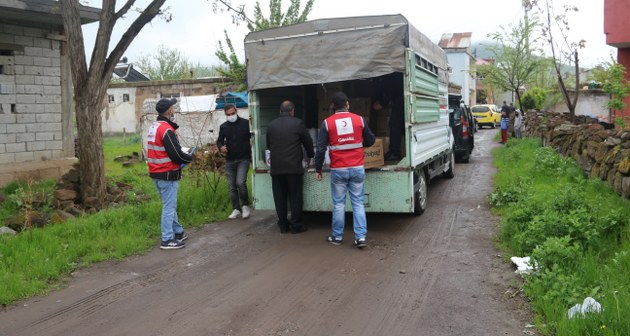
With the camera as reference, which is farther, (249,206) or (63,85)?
(63,85)

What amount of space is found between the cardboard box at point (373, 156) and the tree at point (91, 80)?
476 centimetres

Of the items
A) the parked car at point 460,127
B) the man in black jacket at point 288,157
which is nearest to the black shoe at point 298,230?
the man in black jacket at point 288,157

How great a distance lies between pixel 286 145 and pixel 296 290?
261 cm

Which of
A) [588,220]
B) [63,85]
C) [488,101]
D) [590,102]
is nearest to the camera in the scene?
[588,220]

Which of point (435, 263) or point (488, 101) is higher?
point (488, 101)

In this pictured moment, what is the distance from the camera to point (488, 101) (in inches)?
2446

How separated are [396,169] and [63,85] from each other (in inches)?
331

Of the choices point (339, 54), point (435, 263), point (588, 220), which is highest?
point (339, 54)

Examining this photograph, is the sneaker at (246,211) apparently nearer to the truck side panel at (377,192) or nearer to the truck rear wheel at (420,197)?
the truck side panel at (377,192)

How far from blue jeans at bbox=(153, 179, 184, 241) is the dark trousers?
135cm

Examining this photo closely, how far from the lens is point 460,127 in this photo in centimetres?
1543

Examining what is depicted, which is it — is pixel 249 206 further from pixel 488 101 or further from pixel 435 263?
pixel 488 101

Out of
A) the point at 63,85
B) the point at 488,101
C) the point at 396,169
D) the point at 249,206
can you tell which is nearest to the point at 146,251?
the point at 249,206

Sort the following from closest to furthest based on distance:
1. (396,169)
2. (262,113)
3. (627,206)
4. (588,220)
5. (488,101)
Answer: (588,220) < (627,206) < (396,169) < (262,113) < (488,101)
